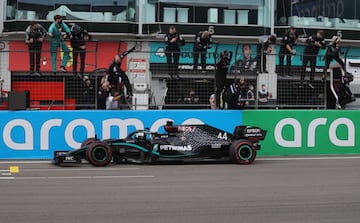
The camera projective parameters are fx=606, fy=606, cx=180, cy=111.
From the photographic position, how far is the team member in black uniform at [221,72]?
615 inches

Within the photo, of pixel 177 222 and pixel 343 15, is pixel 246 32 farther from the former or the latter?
pixel 177 222

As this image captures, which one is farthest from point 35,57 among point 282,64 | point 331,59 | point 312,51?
point 312,51

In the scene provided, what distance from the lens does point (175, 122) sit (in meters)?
15.3

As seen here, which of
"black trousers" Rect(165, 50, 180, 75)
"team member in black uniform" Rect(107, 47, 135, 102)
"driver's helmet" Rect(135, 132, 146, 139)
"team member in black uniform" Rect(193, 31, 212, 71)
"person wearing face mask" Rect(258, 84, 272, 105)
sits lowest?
"driver's helmet" Rect(135, 132, 146, 139)

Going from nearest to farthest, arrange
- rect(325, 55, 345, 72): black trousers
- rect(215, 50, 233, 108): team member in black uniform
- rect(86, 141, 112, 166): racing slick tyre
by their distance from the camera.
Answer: rect(86, 141, 112, 166): racing slick tyre
rect(215, 50, 233, 108): team member in black uniform
rect(325, 55, 345, 72): black trousers

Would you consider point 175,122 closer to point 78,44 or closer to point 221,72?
point 221,72

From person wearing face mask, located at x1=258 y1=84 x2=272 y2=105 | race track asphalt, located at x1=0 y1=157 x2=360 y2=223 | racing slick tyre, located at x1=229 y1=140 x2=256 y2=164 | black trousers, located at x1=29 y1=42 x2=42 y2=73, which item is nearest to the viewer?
race track asphalt, located at x1=0 y1=157 x2=360 y2=223

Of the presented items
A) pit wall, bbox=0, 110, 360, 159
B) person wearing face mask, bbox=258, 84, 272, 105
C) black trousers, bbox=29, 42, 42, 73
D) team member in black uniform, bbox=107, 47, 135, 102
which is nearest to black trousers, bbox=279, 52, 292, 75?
person wearing face mask, bbox=258, 84, 272, 105

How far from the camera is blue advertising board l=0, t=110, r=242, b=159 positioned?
14.8m

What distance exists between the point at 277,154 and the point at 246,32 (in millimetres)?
18151

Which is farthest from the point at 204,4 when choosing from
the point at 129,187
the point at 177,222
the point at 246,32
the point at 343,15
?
the point at 177,222

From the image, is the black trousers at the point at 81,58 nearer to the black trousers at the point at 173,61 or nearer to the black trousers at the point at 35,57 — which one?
the black trousers at the point at 35,57

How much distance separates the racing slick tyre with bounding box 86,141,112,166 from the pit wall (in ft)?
8.16

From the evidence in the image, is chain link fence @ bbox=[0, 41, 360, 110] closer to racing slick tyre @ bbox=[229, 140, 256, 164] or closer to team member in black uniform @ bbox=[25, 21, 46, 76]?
team member in black uniform @ bbox=[25, 21, 46, 76]
